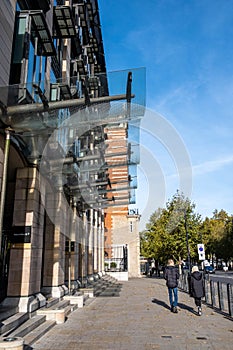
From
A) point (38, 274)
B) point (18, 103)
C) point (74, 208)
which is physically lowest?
point (38, 274)

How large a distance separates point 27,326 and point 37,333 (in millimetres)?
303

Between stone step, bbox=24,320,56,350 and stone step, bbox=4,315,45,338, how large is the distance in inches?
3.4

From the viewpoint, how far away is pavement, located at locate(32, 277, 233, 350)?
6.89 metres

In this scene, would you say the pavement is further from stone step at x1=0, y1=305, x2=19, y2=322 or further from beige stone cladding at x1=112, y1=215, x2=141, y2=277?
beige stone cladding at x1=112, y1=215, x2=141, y2=277

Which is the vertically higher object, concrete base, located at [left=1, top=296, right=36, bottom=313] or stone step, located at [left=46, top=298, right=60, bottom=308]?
concrete base, located at [left=1, top=296, right=36, bottom=313]

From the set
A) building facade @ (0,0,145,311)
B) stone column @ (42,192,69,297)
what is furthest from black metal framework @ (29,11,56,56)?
stone column @ (42,192,69,297)

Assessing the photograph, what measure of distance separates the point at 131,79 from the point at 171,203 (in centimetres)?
3036

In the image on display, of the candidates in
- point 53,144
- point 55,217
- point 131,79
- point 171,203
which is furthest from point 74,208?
point 171,203

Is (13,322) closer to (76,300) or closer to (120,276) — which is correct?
(76,300)

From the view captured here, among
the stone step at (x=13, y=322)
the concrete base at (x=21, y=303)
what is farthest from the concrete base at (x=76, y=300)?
the stone step at (x=13, y=322)

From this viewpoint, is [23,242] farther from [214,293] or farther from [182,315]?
[214,293]

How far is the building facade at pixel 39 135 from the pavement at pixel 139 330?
1670 mm

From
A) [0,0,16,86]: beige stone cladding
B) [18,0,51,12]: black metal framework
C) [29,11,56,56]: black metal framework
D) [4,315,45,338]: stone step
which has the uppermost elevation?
[18,0,51,12]: black metal framework

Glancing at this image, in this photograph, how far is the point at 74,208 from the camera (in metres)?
17.0
